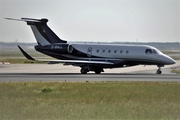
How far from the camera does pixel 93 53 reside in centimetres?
4109

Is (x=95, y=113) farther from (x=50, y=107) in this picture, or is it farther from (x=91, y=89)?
(x=91, y=89)

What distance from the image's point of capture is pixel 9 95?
66.3 ft

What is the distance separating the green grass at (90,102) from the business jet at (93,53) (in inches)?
589

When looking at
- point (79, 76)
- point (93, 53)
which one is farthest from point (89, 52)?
point (79, 76)

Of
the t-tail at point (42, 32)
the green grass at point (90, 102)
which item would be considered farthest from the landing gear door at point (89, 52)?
the green grass at point (90, 102)

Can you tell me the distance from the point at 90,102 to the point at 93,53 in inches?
915

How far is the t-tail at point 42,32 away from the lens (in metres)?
43.1

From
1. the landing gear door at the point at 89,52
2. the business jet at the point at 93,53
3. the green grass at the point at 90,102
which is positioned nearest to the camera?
the green grass at the point at 90,102

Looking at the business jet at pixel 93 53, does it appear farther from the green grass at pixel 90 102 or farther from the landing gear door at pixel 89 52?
the green grass at pixel 90 102

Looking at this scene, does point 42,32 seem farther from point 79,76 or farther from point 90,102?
point 90,102

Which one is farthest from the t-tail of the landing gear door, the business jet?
the landing gear door

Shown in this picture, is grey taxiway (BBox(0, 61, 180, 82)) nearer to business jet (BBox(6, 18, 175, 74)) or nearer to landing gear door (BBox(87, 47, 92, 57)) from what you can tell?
business jet (BBox(6, 18, 175, 74))

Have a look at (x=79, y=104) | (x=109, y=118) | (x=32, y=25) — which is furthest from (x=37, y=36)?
(x=109, y=118)

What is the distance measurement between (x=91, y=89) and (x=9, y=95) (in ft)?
14.3
